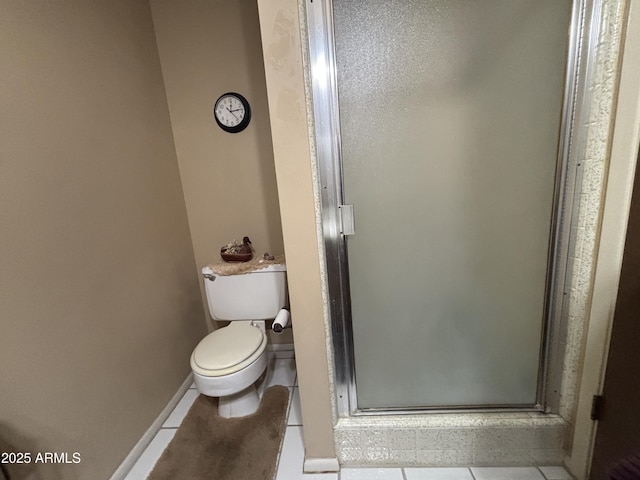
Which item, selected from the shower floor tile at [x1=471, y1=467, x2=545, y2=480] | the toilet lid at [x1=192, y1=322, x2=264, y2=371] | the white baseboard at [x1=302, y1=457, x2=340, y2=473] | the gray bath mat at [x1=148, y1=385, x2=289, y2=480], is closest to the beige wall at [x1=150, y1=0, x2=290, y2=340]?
the toilet lid at [x1=192, y1=322, x2=264, y2=371]

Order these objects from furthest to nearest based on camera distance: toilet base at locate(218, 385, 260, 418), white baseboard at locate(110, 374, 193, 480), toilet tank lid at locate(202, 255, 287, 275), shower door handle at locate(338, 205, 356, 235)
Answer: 1. toilet tank lid at locate(202, 255, 287, 275)
2. toilet base at locate(218, 385, 260, 418)
3. white baseboard at locate(110, 374, 193, 480)
4. shower door handle at locate(338, 205, 356, 235)

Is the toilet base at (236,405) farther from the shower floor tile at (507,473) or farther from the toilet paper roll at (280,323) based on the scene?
the shower floor tile at (507,473)

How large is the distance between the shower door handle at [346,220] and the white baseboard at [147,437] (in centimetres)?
142

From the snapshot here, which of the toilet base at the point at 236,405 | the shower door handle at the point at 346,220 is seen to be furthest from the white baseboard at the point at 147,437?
the shower door handle at the point at 346,220

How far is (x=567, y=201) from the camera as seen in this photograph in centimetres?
102

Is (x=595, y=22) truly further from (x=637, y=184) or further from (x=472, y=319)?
(x=472, y=319)

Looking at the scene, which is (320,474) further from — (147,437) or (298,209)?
(298,209)

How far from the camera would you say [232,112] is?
1.79 m

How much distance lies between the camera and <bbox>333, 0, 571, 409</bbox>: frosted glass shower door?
3.15 feet

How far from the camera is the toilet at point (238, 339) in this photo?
1.43 m

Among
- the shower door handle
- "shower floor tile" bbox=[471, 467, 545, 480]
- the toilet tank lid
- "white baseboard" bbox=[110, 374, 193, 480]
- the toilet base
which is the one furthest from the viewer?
the toilet tank lid

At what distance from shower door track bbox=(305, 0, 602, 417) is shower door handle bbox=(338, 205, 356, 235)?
2cm

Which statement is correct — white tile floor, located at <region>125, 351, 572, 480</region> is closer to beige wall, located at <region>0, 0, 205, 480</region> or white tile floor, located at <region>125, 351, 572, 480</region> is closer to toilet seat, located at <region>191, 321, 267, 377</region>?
beige wall, located at <region>0, 0, 205, 480</region>

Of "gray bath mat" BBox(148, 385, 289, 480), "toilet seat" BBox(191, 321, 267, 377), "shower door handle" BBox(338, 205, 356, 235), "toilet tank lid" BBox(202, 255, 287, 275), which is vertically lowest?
"gray bath mat" BBox(148, 385, 289, 480)
